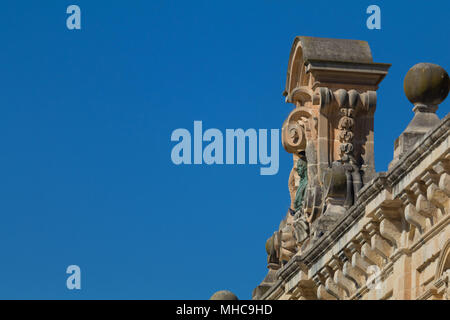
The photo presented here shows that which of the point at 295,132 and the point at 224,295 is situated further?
the point at 224,295

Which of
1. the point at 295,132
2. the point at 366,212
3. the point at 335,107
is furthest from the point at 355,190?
the point at 366,212

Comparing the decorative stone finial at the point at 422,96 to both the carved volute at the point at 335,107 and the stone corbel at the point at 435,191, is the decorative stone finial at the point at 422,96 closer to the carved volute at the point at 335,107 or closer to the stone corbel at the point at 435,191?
the stone corbel at the point at 435,191

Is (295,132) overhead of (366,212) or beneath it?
overhead

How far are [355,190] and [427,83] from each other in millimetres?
5225

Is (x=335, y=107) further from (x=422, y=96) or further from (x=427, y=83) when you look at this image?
(x=427, y=83)

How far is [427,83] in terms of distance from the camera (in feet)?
116

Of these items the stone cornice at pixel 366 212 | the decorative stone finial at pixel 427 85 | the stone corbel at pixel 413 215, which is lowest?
the stone corbel at pixel 413 215

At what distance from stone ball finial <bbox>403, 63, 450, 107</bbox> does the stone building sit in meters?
0.02

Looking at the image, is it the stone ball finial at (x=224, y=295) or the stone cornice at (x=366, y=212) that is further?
the stone ball finial at (x=224, y=295)

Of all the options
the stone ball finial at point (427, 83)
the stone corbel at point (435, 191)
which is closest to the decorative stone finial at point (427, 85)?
the stone ball finial at point (427, 83)

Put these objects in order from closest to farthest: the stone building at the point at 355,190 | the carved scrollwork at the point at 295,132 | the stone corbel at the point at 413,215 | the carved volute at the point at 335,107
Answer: the stone building at the point at 355,190, the stone corbel at the point at 413,215, the carved volute at the point at 335,107, the carved scrollwork at the point at 295,132

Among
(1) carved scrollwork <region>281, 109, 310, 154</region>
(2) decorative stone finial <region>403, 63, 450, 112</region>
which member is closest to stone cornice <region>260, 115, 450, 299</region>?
(2) decorative stone finial <region>403, 63, 450, 112</region>

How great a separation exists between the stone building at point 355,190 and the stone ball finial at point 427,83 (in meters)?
0.02

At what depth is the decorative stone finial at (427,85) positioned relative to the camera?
116 feet
